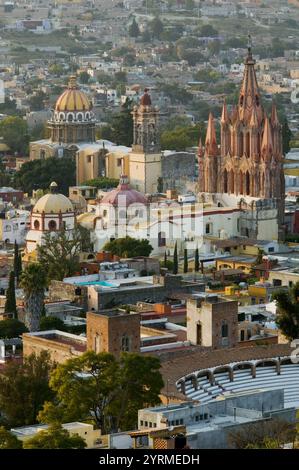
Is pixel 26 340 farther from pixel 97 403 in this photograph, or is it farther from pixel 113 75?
pixel 113 75

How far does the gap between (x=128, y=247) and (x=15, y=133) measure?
126ft

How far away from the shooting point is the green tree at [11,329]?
4491 cm

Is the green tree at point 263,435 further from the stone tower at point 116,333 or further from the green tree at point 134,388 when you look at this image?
the stone tower at point 116,333

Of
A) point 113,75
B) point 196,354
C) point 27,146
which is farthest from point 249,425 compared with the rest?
point 113,75

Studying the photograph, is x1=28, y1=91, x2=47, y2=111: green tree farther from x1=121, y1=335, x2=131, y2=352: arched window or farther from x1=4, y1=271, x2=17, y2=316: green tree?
x1=121, y1=335, x2=131, y2=352: arched window

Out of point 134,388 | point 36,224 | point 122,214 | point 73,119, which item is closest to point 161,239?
point 122,214

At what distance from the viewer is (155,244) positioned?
59.2m

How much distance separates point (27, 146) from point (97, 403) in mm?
52960

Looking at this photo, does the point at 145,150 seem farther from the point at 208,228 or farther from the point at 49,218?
the point at 49,218

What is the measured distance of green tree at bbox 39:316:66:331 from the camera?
148 ft

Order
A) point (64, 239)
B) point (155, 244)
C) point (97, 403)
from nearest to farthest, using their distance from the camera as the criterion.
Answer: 1. point (97, 403)
2. point (64, 239)
3. point (155, 244)

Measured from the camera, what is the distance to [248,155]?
205 feet

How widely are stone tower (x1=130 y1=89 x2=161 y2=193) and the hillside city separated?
0.15 ft
